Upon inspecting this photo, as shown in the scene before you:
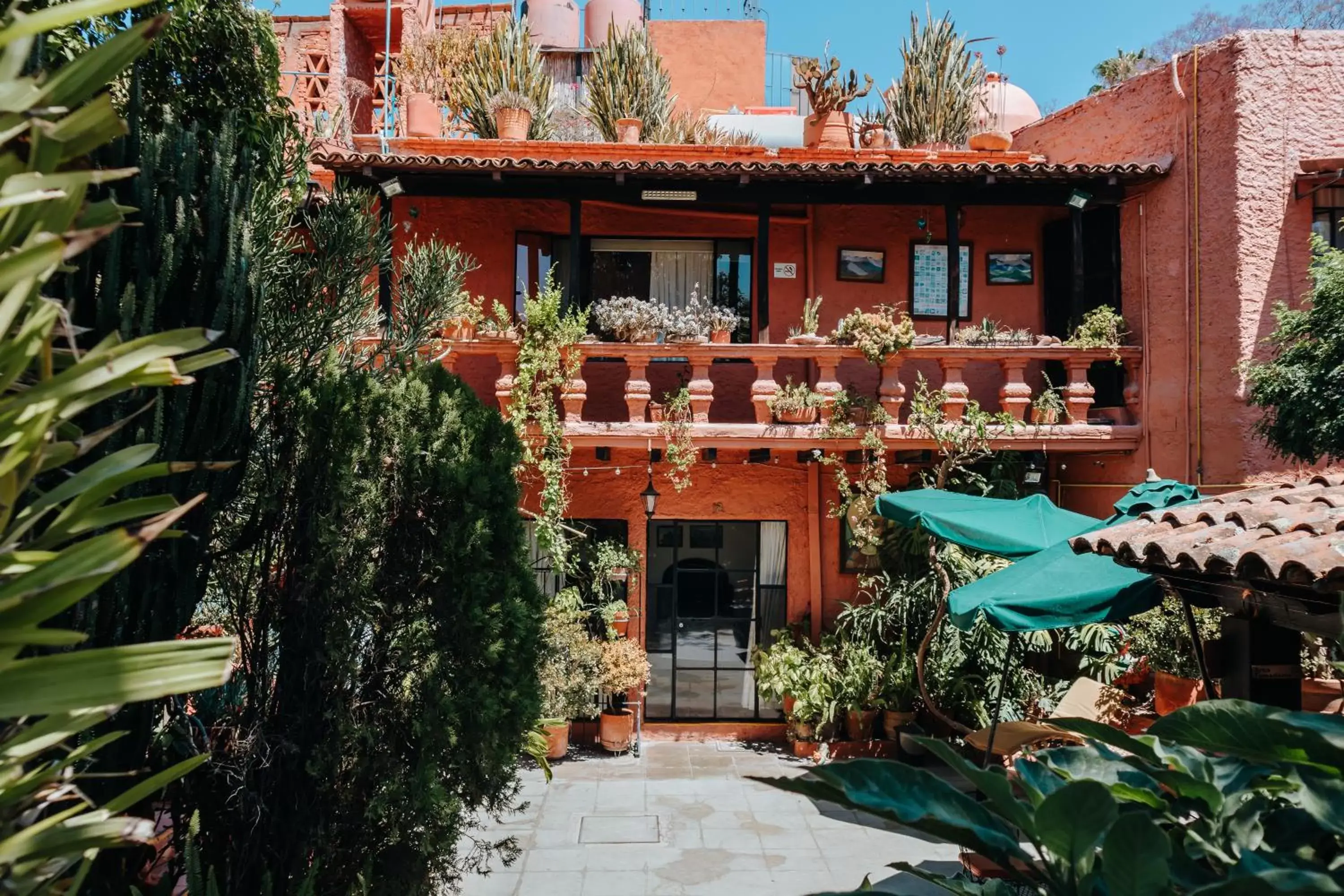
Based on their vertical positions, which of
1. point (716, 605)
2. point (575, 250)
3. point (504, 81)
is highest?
point (504, 81)

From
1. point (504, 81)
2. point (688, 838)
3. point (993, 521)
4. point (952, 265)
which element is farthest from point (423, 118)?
point (688, 838)

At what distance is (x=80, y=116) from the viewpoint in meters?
1.63

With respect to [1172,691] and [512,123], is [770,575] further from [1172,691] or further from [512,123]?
[512,123]

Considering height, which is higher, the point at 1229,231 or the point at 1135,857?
the point at 1229,231

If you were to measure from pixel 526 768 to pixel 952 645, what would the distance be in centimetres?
479

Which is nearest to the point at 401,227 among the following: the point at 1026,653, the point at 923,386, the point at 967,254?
the point at 923,386

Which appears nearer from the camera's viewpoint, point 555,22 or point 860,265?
point 860,265

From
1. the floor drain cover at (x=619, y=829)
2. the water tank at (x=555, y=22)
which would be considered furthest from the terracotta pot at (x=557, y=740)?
the water tank at (x=555, y=22)

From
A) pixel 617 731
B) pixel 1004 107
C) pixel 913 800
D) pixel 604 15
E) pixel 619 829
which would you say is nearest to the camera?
pixel 913 800

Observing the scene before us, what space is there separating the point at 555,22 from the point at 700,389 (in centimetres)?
1206

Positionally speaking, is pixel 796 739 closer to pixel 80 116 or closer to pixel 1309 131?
pixel 1309 131

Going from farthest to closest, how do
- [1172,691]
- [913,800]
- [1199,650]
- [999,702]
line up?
[1172,691]
[999,702]
[1199,650]
[913,800]

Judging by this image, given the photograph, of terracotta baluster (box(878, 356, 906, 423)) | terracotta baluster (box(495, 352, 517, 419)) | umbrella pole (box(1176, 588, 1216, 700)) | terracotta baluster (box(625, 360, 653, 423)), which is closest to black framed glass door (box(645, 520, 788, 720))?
terracotta baluster (box(625, 360, 653, 423))

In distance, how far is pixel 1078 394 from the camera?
32.5 feet
